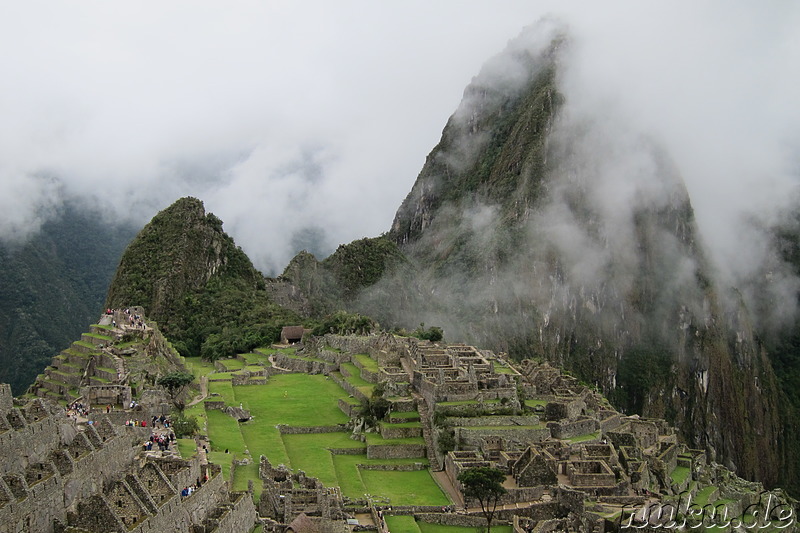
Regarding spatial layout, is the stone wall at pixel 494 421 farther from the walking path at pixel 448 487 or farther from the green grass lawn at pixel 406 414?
the walking path at pixel 448 487

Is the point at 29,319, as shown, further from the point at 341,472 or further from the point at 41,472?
the point at 41,472

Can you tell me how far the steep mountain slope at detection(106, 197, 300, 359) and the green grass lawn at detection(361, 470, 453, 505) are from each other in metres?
35.0

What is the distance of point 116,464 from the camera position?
2609cm

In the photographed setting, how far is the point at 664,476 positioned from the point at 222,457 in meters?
22.0

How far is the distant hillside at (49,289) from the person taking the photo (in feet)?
192


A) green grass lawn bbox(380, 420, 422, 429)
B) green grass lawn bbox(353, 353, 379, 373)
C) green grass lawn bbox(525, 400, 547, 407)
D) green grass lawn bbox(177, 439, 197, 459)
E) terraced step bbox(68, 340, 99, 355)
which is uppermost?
terraced step bbox(68, 340, 99, 355)

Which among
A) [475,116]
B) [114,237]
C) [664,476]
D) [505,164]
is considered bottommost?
[664,476]

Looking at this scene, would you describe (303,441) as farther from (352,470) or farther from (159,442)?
(159,442)

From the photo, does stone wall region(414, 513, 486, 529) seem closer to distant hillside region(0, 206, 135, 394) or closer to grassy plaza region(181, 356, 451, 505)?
grassy plaza region(181, 356, 451, 505)

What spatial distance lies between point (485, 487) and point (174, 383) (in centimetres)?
1625

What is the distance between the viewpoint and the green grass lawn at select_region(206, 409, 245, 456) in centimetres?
3941

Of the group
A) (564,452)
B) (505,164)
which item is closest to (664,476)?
(564,452)

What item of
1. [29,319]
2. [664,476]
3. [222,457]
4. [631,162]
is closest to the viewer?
[222,457]

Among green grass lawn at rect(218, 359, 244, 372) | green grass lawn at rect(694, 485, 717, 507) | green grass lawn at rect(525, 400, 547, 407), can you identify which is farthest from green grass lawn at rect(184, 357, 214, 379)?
green grass lawn at rect(694, 485, 717, 507)
